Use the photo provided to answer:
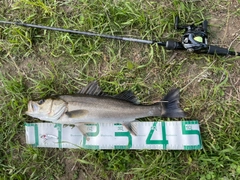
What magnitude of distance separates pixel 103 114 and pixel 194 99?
129cm

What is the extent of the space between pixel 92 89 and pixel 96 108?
0.93 feet

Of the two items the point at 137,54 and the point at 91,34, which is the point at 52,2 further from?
the point at 137,54

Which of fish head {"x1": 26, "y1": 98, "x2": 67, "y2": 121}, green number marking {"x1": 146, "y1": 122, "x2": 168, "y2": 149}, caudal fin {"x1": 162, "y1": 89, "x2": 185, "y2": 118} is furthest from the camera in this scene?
green number marking {"x1": 146, "y1": 122, "x2": 168, "y2": 149}

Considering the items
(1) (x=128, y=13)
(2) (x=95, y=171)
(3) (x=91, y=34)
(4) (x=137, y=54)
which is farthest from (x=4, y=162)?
(1) (x=128, y=13)

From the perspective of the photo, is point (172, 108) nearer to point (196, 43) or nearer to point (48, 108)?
point (196, 43)

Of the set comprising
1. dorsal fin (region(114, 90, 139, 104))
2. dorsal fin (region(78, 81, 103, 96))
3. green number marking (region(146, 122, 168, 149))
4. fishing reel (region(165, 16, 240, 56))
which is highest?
fishing reel (region(165, 16, 240, 56))

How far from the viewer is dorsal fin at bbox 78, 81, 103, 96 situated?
357 centimetres

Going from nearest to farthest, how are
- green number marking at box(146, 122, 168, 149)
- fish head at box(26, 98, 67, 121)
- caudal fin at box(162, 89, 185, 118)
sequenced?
fish head at box(26, 98, 67, 121), caudal fin at box(162, 89, 185, 118), green number marking at box(146, 122, 168, 149)

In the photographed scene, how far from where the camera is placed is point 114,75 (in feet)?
12.4

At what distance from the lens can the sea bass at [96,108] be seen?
11.3 ft

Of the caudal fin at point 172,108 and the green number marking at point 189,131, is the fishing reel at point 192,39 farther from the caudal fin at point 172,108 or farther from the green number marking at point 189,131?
the green number marking at point 189,131

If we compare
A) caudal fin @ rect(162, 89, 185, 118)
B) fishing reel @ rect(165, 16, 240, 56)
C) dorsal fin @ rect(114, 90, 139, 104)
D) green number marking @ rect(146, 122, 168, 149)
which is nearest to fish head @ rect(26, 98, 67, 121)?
dorsal fin @ rect(114, 90, 139, 104)

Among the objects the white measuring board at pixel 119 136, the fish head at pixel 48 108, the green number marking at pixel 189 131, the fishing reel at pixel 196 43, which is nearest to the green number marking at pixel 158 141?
the white measuring board at pixel 119 136

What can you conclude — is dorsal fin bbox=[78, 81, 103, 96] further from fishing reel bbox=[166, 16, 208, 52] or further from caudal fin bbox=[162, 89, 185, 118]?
fishing reel bbox=[166, 16, 208, 52]
